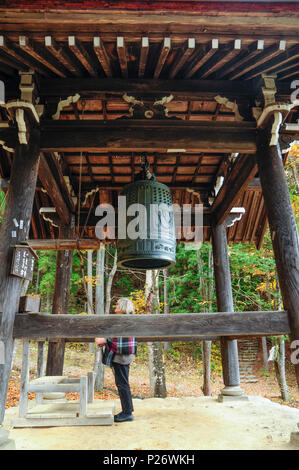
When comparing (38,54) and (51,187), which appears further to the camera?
(51,187)

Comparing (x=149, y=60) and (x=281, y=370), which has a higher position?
(x=149, y=60)

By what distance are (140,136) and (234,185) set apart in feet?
6.04

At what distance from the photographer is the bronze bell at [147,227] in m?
3.67

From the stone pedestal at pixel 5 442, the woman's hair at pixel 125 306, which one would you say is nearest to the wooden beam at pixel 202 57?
the woman's hair at pixel 125 306

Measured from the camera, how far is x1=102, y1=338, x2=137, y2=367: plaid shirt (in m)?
4.27

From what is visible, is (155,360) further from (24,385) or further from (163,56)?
(163,56)

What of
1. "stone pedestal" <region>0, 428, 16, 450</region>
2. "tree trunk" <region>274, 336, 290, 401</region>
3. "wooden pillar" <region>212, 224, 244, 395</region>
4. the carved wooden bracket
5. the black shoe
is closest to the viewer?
"stone pedestal" <region>0, 428, 16, 450</region>

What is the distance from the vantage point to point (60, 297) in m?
6.04

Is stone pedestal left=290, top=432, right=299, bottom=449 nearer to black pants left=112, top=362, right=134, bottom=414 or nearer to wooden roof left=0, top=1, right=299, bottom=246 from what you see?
black pants left=112, top=362, right=134, bottom=414

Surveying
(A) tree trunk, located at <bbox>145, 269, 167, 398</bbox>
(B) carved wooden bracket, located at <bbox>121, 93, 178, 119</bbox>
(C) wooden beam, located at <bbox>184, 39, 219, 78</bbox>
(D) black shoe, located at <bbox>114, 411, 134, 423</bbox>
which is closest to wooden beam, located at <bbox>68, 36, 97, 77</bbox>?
(B) carved wooden bracket, located at <bbox>121, 93, 178, 119</bbox>

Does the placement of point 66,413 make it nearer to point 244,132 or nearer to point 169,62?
point 244,132

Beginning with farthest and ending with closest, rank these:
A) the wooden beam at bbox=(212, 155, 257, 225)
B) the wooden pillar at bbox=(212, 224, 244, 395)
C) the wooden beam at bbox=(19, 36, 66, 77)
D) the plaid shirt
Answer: the wooden pillar at bbox=(212, 224, 244, 395) → the wooden beam at bbox=(212, 155, 257, 225) → the plaid shirt → the wooden beam at bbox=(19, 36, 66, 77)

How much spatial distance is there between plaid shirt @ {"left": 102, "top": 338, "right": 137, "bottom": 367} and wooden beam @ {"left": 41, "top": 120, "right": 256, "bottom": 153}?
2486 mm

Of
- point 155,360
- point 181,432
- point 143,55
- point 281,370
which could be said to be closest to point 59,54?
point 143,55
